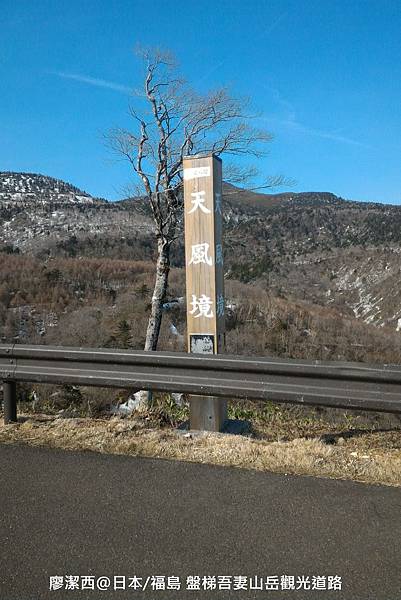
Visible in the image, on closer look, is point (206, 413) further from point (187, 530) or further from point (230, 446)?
point (187, 530)

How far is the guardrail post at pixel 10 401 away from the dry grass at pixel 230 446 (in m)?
0.11

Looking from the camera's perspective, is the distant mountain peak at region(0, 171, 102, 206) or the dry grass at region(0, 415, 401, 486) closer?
the dry grass at region(0, 415, 401, 486)

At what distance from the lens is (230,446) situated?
4184 mm

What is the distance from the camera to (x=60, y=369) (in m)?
4.87

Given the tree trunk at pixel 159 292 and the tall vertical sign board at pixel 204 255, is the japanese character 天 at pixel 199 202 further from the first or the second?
the tree trunk at pixel 159 292

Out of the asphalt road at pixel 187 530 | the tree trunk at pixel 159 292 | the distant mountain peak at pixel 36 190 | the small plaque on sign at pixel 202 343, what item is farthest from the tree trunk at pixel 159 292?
the distant mountain peak at pixel 36 190

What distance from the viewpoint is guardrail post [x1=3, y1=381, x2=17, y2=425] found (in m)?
4.94

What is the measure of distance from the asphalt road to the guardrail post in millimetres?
1164

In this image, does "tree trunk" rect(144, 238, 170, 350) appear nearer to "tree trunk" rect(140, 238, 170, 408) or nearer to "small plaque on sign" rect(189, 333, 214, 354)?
"tree trunk" rect(140, 238, 170, 408)

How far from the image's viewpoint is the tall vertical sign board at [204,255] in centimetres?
507

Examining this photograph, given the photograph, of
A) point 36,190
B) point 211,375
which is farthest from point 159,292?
point 36,190

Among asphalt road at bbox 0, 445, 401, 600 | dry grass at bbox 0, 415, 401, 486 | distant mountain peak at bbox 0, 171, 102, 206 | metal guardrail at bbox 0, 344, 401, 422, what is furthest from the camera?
distant mountain peak at bbox 0, 171, 102, 206

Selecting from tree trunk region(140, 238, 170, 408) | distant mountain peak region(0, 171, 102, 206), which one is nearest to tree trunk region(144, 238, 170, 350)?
tree trunk region(140, 238, 170, 408)

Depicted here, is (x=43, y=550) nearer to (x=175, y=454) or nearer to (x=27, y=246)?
(x=175, y=454)
